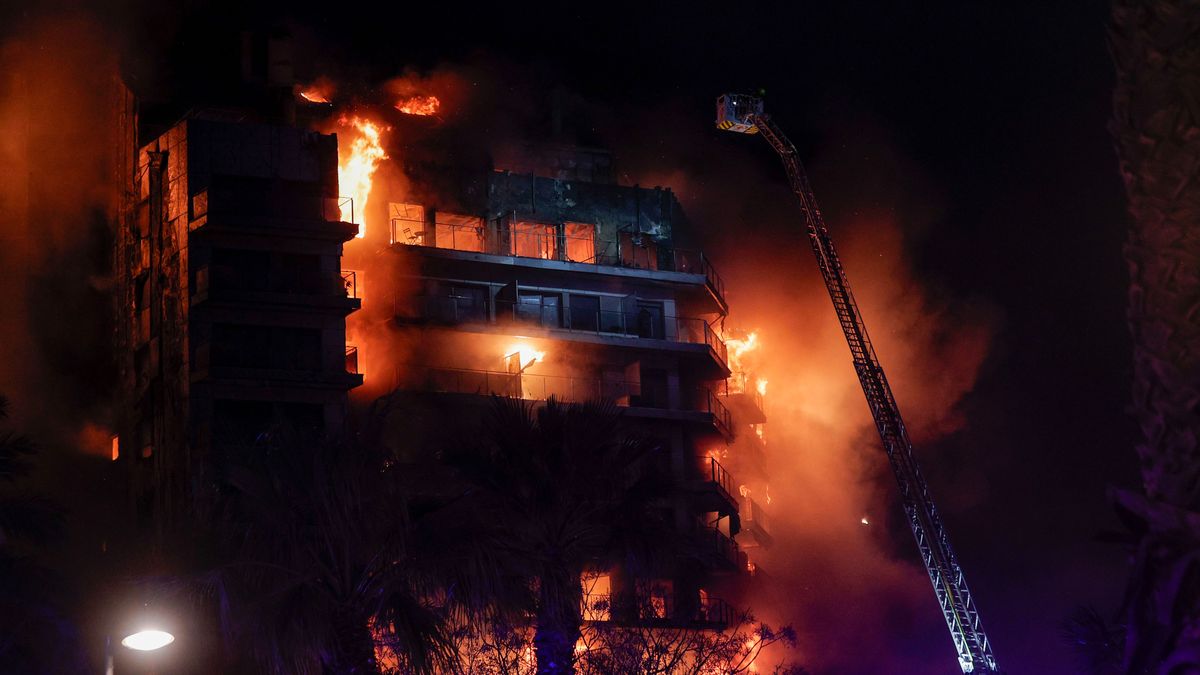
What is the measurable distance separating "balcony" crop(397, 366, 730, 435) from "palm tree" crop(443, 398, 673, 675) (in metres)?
35.7

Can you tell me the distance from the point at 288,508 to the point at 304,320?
36278mm

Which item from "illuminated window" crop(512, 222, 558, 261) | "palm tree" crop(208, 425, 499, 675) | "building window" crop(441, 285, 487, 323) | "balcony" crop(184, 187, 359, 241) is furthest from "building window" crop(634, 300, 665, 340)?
"palm tree" crop(208, 425, 499, 675)

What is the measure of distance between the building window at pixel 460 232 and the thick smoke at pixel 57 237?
15.2 meters

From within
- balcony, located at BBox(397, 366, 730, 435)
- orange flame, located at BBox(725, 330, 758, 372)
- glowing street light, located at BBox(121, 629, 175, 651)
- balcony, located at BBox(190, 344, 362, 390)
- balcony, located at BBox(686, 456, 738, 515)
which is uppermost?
orange flame, located at BBox(725, 330, 758, 372)

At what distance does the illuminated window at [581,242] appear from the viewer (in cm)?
8281

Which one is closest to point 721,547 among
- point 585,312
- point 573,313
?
point 585,312

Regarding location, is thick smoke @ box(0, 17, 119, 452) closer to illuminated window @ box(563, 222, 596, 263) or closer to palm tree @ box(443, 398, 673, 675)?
illuminated window @ box(563, 222, 596, 263)

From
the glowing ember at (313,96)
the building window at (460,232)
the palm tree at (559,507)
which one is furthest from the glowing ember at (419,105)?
the palm tree at (559,507)

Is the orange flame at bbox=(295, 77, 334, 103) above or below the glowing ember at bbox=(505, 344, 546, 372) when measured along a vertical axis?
above

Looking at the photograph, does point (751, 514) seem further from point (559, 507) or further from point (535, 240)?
point (559, 507)

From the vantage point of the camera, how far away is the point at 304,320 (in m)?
69.2

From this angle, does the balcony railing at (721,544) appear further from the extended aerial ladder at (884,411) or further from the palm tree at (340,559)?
the palm tree at (340,559)

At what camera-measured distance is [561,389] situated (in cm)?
7938

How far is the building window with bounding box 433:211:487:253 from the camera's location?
260 ft
